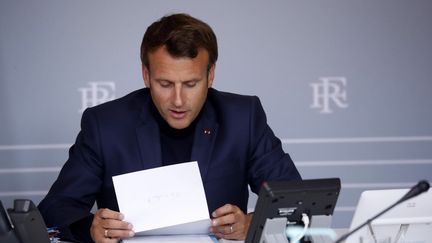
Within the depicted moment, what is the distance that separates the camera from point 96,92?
4.14 meters

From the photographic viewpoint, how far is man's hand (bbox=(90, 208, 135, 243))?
2607mm

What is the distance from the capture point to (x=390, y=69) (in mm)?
4281

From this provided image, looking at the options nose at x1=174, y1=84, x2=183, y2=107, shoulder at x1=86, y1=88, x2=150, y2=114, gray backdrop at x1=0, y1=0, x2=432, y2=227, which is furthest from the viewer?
gray backdrop at x1=0, y1=0, x2=432, y2=227

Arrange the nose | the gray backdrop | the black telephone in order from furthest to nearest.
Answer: the gray backdrop
the nose
the black telephone

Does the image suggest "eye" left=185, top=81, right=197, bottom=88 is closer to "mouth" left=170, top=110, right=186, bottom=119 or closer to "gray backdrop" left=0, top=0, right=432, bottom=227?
"mouth" left=170, top=110, right=186, bottom=119

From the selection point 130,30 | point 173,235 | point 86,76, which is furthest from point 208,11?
point 173,235

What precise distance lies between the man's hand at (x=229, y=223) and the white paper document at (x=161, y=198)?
124 mm

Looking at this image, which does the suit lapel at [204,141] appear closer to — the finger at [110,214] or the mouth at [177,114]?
the mouth at [177,114]

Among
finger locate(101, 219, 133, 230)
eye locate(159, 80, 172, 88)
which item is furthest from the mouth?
finger locate(101, 219, 133, 230)

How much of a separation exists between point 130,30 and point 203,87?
1.21 meters

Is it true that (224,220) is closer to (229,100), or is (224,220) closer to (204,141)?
(204,141)

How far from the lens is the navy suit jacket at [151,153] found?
10.1ft

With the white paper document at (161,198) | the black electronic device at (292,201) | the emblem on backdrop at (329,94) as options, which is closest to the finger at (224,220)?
the white paper document at (161,198)

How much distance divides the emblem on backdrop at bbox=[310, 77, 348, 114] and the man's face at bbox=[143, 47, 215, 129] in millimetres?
1322
